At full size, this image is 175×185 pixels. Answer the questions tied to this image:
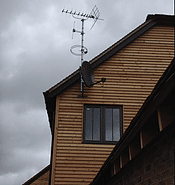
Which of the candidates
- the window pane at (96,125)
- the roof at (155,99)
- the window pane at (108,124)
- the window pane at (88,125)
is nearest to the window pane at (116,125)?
the window pane at (108,124)

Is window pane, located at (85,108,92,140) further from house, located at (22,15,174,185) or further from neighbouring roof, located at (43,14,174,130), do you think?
neighbouring roof, located at (43,14,174,130)

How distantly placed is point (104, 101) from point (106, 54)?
2.23 m

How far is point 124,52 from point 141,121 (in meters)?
8.70

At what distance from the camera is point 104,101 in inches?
446

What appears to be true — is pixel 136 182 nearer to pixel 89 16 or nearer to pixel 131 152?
pixel 131 152

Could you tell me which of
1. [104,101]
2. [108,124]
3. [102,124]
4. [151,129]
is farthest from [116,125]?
[151,129]

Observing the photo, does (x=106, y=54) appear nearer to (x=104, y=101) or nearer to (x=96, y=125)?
(x=104, y=101)

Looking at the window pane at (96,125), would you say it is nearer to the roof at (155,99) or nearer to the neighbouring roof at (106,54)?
the neighbouring roof at (106,54)

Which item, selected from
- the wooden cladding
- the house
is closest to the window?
the house

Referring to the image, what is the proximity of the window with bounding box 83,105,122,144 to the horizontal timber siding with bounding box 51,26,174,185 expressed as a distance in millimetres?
215

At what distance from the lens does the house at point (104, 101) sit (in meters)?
10.3

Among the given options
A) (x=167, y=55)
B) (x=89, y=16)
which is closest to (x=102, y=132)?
(x=167, y=55)

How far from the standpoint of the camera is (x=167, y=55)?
12.4 m

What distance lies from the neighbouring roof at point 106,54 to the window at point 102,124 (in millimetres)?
1361
